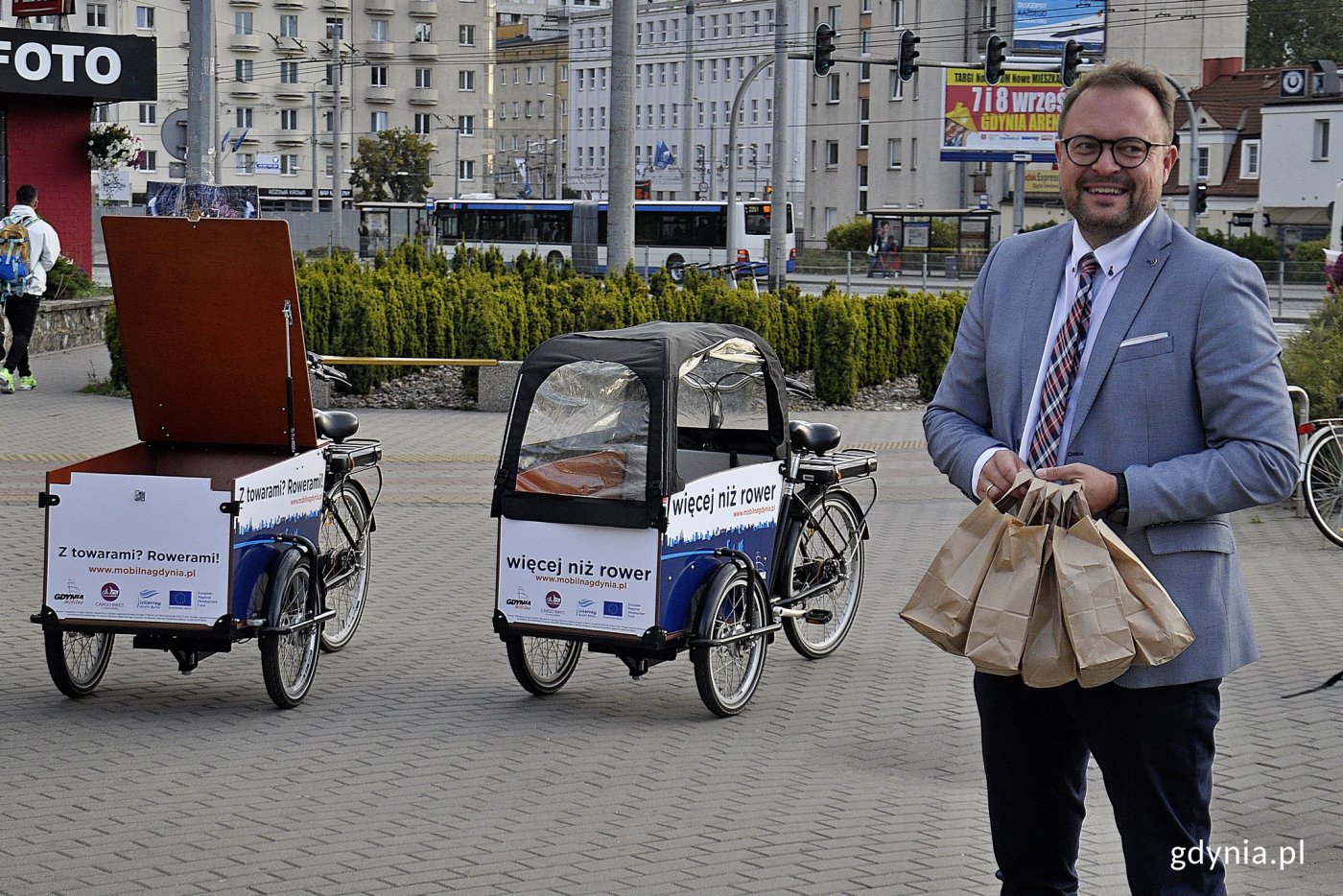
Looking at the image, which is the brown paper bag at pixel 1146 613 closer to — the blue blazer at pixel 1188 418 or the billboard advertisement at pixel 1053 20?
the blue blazer at pixel 1188 418

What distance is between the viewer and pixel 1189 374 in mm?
3275

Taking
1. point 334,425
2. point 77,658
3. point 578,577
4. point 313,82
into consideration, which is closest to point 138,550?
point 77,658

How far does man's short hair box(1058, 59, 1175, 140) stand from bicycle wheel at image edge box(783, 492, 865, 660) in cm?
468

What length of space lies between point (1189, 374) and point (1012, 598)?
20.3 inches

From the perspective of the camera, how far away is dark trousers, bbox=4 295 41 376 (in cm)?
1802

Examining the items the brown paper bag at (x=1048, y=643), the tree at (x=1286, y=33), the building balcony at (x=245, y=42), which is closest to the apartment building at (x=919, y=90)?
the tree at (x=1286, y=33)

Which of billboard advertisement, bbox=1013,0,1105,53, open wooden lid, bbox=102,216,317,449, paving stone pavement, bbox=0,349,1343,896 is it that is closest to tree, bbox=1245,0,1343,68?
billboard advertisement, bbox=1013,0,1105,53

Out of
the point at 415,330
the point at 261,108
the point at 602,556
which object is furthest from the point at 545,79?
the point at 602,556

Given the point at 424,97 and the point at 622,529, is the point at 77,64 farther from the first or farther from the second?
the point at 424,97

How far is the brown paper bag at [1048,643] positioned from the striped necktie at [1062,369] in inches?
10.5

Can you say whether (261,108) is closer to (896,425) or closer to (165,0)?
(165,0)

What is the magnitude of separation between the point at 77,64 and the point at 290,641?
20101mm

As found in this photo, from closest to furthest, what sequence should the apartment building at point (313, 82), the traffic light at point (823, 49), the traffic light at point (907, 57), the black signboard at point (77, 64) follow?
the black signboard at point (77, 64)
the traffic light at point (823, 49)
the traffic light at point (907, 57)
the apartment building at point (313, 82)

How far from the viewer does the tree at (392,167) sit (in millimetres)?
95125
